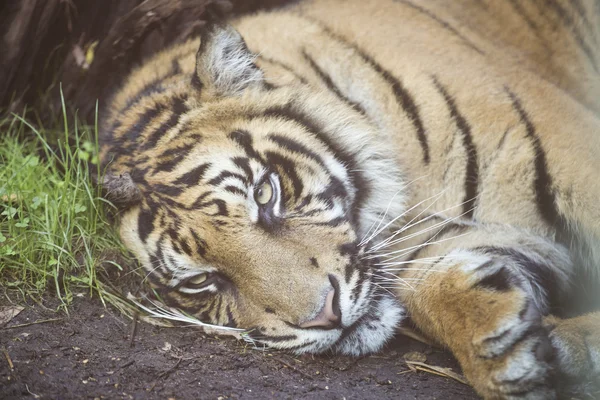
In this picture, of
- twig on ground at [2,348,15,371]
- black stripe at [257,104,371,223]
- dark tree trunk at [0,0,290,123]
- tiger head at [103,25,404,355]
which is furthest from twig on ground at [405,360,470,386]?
dark tree trunk at [0,0,290,123]

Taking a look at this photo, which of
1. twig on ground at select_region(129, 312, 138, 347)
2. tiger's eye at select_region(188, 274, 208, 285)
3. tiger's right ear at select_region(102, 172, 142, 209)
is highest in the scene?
tiger's right ear at select_region(102, 172, 142, 209)

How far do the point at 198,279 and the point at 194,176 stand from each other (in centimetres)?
31

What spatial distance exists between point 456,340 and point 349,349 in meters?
0.31

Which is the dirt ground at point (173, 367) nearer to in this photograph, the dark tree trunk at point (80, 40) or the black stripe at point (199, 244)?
the black stripe at point (199, 244)

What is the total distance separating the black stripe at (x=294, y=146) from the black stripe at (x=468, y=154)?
1.46 ft

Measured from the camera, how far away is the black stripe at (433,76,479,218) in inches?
78.0

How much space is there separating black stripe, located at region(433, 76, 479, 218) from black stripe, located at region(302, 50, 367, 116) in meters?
0.27

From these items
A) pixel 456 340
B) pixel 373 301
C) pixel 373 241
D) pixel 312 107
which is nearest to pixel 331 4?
pixel 312 107

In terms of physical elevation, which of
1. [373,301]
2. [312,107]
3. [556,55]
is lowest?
[373,301]

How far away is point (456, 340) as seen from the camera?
5.67ft

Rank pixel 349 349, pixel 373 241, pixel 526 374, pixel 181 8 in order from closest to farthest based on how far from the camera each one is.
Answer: pixel 526 374
pixel 349 349
pixel 373 241
pixel 181 8

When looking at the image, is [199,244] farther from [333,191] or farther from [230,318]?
[333,191]

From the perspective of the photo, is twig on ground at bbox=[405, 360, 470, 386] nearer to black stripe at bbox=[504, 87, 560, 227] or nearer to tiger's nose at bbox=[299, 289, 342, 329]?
tiger's nose at bbox=[299, 289, 342, 329]

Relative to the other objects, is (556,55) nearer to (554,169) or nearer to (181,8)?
(554,169)
